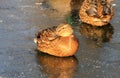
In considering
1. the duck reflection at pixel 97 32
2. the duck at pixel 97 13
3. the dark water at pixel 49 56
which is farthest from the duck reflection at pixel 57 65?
the duck at pixel 97 13

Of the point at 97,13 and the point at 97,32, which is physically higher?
the point at 97,13

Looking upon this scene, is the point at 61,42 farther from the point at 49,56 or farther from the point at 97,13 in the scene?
the point at 97,13

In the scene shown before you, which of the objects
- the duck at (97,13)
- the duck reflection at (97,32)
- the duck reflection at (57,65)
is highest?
the duck at (97,13)

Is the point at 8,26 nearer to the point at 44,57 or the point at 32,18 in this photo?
the point at 32,18

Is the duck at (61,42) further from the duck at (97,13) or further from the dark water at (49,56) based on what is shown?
the duck at (97,13)

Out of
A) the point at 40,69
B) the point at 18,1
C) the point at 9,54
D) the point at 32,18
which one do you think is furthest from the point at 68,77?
the point at 18,1

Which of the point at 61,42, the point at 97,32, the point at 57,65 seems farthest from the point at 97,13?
the point at 57,65
